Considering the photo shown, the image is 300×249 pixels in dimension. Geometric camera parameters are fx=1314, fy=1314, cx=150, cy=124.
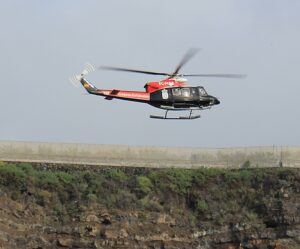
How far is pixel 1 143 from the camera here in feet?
194

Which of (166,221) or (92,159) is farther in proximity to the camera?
(92,159)

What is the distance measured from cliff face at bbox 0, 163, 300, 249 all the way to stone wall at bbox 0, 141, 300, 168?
888mm

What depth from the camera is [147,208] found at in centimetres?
5638

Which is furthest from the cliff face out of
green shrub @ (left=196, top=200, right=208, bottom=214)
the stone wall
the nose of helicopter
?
the nose of helicopter

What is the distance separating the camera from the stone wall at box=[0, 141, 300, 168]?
59281mm

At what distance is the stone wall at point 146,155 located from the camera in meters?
59.3

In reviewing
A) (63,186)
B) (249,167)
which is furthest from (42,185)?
(249,167)

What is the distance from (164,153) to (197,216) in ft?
15.7

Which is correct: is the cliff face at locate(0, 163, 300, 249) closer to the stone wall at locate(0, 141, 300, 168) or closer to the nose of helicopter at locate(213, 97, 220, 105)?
the stone wall at locate(0, 141, 300, 168)

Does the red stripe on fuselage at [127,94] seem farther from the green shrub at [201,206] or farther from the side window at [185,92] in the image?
the green shrub at [201,206]

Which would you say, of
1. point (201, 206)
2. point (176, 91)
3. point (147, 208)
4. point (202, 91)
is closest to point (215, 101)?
point (202, 91)

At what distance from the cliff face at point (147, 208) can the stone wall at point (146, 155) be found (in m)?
0.89

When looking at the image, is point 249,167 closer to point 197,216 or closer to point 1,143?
point 197,216

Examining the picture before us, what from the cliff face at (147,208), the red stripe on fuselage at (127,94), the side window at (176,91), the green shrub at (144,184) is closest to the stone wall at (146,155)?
the cliff face at (147,208)
